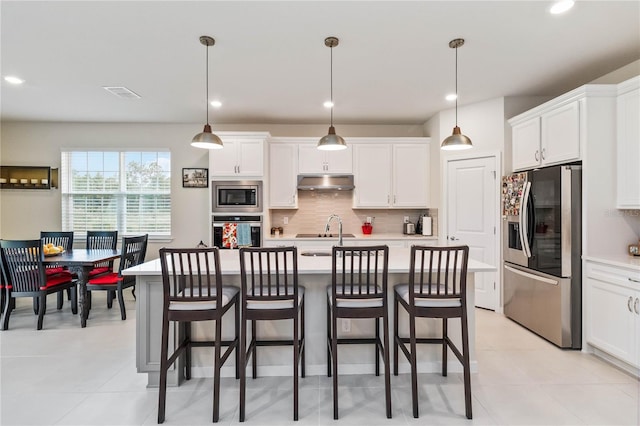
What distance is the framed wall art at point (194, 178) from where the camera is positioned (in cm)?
525

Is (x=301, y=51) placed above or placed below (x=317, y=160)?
above

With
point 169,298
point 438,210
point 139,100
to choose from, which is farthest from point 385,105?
point 169,298

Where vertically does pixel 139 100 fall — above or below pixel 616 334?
above

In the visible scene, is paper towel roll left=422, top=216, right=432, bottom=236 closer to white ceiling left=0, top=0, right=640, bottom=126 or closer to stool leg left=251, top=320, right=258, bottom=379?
white ceiling left=0, top=0, right=640, bottom=126

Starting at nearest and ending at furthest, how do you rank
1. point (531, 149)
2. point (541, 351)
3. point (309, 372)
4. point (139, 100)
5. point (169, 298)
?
1. point (169, 298)
2. point (309, 372)
3. point (541, 351)
4. point (531, 149)
5. point (139, 100)

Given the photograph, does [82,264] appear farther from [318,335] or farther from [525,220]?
[525,220]

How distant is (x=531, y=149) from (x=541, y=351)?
2.09 m

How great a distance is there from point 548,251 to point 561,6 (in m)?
2.09

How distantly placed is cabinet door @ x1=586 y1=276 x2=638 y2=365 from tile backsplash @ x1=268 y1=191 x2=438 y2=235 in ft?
8.81

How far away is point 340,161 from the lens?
498 centimetres

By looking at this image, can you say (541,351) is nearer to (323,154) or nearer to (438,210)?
(438,210)

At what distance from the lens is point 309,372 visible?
8.43 feet

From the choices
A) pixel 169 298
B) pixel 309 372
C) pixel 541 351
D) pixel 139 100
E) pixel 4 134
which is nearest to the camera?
pixel 169 298

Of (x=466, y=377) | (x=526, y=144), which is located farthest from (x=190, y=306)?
(x=526, y=144)
